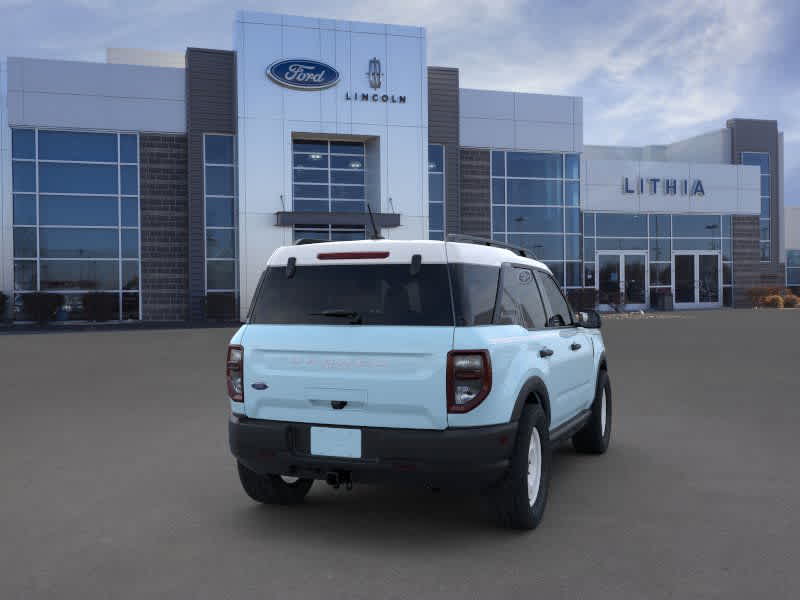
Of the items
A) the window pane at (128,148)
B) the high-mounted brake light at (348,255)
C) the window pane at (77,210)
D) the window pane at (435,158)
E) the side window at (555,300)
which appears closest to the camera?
the high-mounted brake light at (348,255)

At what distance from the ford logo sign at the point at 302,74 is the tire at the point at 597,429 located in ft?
80.5

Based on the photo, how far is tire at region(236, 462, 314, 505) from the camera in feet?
17.3

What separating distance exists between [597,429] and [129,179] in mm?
26351

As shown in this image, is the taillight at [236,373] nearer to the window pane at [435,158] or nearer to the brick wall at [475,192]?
the window pane at [435,158]

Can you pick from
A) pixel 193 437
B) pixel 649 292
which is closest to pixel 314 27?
pixel 649 292

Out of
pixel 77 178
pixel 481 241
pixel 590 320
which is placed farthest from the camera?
A: pixel 77 178

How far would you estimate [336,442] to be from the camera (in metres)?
4.60

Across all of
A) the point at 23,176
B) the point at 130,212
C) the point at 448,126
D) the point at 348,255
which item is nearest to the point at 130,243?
the point at 130,212

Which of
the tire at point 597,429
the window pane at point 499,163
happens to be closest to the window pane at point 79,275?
the window pane at point 499,163

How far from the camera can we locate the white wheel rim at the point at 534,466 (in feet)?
16.3

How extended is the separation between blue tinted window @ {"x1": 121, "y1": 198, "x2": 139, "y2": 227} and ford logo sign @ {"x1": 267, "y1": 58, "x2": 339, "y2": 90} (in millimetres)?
6966

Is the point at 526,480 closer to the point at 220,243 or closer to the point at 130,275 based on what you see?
the point at 220,243

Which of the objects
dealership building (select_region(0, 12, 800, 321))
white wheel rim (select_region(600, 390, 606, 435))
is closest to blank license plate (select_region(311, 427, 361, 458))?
white wheel rim (select_region(600, 390, 606, 435))

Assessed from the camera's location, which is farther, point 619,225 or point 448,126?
point 619,225
